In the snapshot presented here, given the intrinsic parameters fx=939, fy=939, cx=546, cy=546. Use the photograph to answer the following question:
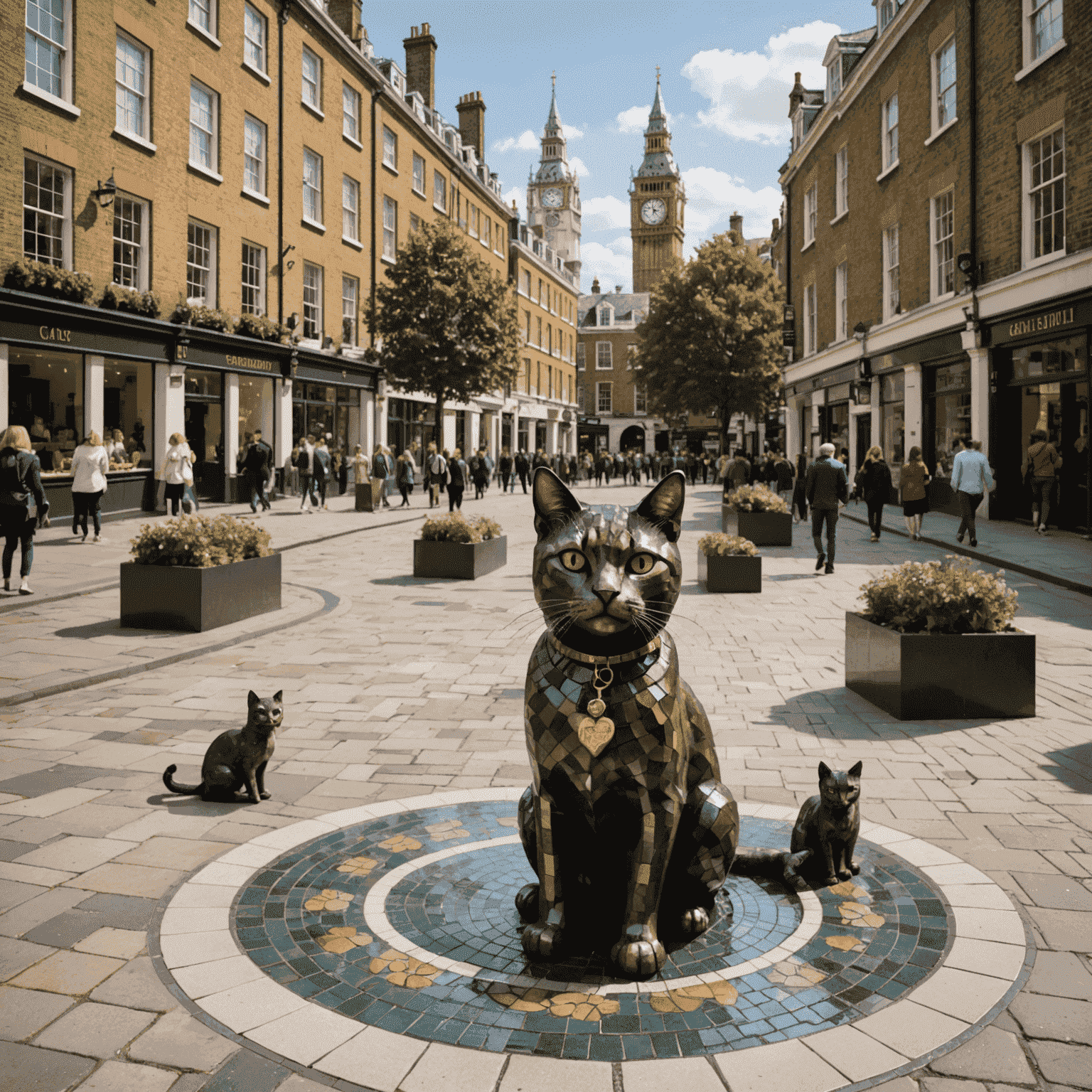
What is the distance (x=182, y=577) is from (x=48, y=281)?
10.5 m

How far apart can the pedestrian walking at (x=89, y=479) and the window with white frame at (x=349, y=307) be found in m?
15.3

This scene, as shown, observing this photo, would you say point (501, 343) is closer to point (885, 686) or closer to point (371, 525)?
point (371, 525)

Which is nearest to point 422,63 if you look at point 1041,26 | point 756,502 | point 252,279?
point 252,279

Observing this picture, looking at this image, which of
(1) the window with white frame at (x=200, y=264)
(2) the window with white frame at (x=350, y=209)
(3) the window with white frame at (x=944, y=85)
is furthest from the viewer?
(2) the window with white frame at (x=350, y=209)

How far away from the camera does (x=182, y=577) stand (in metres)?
8.67

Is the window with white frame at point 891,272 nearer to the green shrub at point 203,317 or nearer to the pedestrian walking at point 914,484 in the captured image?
the pedestrian walking at point 914,484

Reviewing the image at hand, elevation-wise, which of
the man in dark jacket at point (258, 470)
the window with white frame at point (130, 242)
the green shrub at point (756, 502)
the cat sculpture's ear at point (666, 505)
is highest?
the window with white frame at point (130, 242)

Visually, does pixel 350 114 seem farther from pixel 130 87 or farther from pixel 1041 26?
pixel 1041 26

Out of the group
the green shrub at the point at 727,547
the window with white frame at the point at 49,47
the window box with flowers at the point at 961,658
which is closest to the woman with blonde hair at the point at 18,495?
the green shrub at the point at 727,547

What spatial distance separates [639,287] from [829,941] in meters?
103

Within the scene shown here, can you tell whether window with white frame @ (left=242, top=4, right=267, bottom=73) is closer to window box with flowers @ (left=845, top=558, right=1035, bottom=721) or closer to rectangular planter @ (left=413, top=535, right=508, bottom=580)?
rectangular planter @ (left=413, top=535, right=508, bottom=580)

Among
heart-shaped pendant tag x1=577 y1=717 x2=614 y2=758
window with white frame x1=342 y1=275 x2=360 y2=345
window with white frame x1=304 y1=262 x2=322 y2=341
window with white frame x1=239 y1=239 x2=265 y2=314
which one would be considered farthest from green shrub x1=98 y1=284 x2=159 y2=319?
heart-shaped pendant tag x1=577 y1=717 x2=614 y2=758

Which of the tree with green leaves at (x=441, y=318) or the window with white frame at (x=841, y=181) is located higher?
the window with white frame at (x=841, y=181)

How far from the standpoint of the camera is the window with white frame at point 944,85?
20172 millimetres
